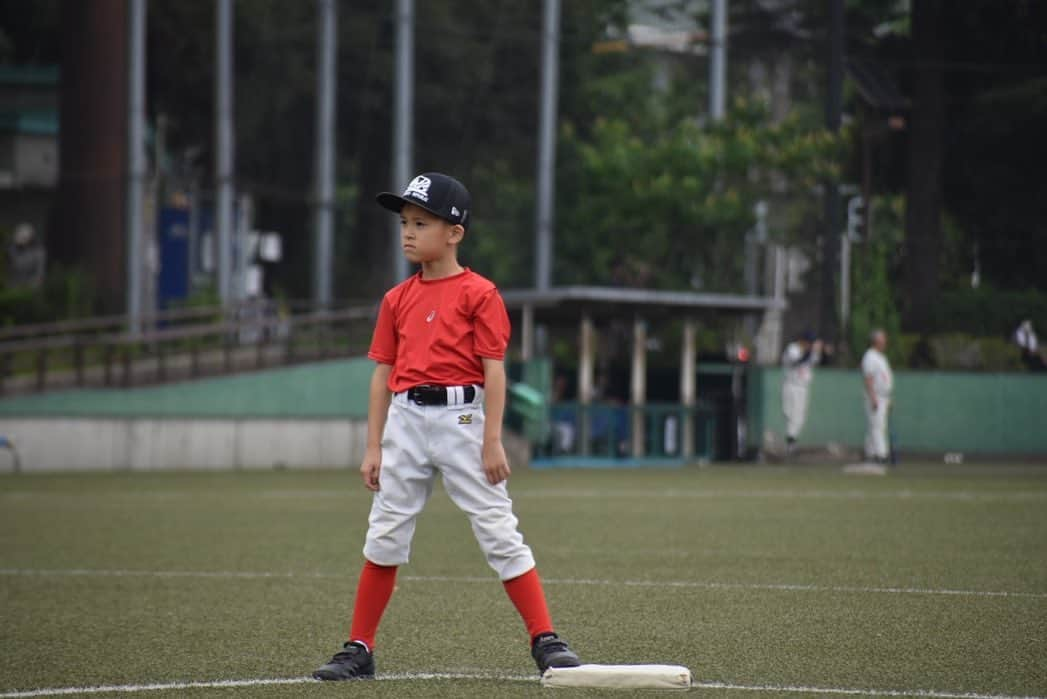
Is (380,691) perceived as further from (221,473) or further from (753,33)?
(753,33)

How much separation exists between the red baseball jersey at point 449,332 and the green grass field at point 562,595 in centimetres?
125

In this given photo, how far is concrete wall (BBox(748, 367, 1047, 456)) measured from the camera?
111 feet

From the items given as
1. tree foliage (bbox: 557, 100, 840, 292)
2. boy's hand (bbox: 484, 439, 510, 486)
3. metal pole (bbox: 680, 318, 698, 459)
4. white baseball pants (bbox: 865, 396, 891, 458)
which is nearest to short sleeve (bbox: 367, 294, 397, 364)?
boy's hand (bbox: 484, 439, 510, 486)

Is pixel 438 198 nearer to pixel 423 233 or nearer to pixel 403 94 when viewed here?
pixel 423 233

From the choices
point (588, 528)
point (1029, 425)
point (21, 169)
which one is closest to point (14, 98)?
point (21, 169)

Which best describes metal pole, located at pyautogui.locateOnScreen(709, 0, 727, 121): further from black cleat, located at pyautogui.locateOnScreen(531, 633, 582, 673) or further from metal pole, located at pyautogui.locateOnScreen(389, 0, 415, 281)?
black cleat, located at pyautogui.locateOnScreen(531, 633, 582, 673)

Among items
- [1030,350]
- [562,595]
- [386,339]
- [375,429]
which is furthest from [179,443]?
[375,429]

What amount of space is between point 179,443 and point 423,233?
21724 millimetres

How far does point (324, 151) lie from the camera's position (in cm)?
3719

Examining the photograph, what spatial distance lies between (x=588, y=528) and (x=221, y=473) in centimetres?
1185

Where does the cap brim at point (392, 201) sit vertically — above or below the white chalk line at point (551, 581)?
above

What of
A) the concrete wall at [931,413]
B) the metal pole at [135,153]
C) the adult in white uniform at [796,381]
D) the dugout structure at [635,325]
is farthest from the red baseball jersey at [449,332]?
the concrete wall at [931,413]

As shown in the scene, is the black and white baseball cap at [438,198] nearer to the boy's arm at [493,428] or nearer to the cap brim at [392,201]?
the cap brim at [392,201]

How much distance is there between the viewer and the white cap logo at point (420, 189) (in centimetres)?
741
